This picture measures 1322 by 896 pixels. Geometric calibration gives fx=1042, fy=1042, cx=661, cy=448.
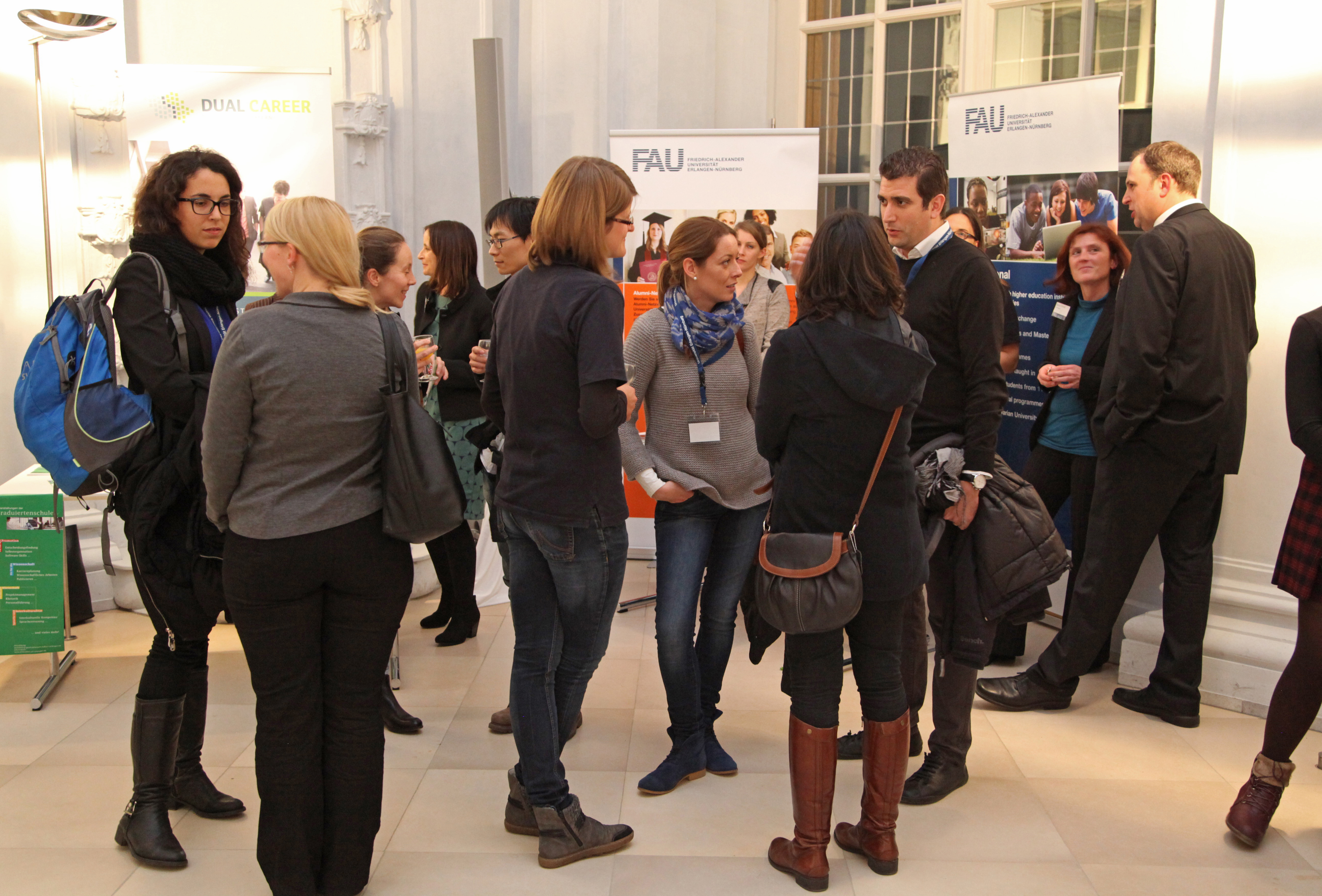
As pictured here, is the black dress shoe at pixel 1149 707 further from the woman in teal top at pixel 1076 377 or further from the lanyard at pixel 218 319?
the lanyard at pixel 218 319

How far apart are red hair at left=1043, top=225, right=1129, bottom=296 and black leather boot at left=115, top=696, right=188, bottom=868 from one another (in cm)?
339

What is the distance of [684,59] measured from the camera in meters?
6.43

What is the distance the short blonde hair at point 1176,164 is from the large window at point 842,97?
3.25 metres

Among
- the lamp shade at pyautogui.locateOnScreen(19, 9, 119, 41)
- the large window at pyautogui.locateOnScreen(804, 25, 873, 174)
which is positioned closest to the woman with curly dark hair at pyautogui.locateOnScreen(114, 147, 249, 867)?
the lamp shade at pyautogui.locateOnScreen(19, 9, 119, 41)

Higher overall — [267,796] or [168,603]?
[168,603]

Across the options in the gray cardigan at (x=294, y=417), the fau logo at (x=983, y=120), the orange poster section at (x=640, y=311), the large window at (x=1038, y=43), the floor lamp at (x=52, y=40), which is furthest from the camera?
the large window at (x=1038, y=43)

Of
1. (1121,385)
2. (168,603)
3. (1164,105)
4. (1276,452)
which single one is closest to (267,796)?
(168,603)

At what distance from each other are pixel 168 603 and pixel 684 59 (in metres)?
4.99

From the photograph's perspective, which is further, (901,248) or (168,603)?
(901,248)

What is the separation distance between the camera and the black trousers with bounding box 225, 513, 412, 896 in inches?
85.8

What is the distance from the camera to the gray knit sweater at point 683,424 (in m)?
2.91

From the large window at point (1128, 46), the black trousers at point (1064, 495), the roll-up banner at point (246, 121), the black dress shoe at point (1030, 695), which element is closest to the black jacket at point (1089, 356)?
the black trousers at point (1064, 495)

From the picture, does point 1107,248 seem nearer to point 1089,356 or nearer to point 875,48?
point 1089,356

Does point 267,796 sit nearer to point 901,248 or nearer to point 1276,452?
point 901,248
